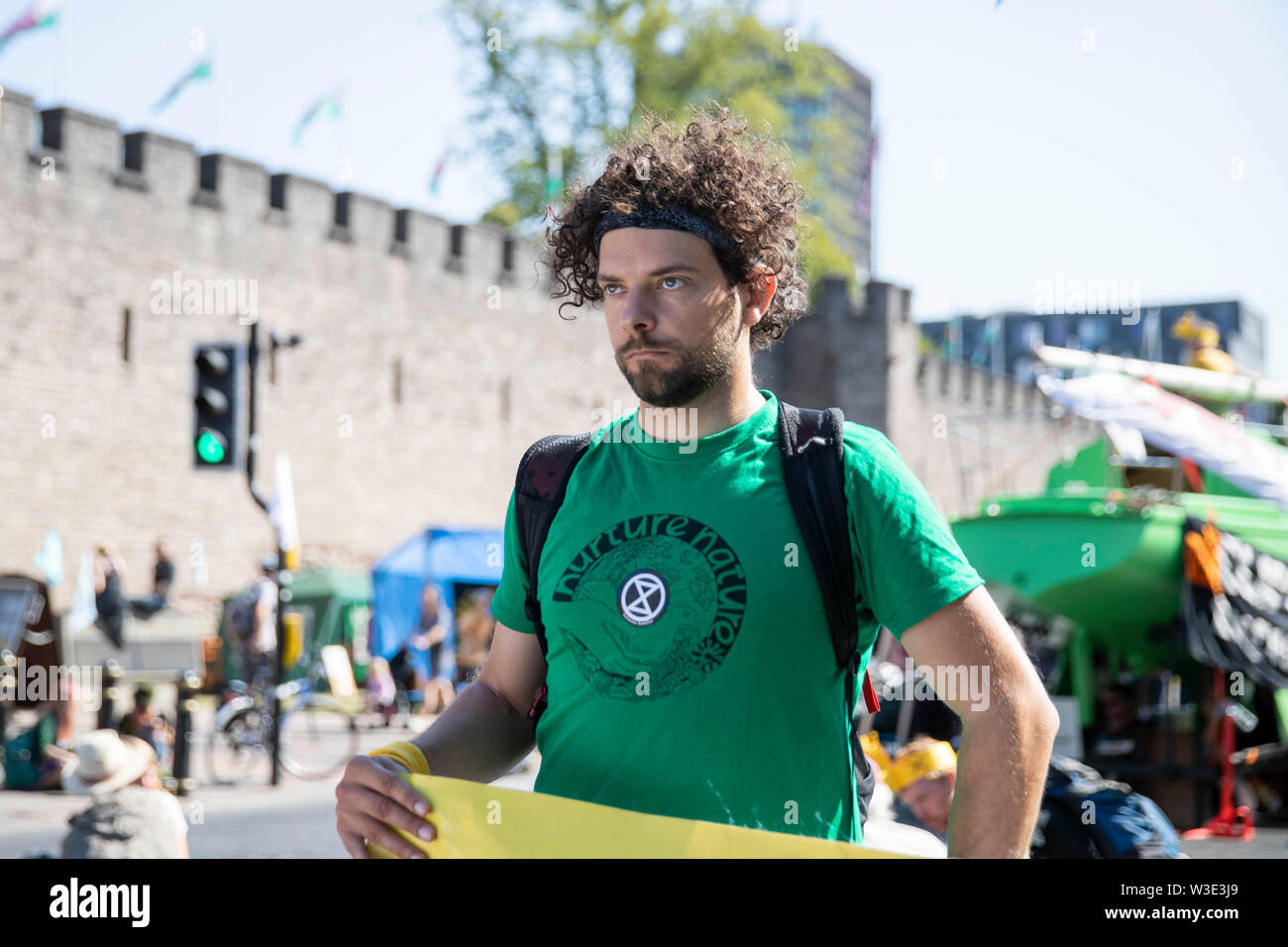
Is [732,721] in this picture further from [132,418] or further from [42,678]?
[132,418]

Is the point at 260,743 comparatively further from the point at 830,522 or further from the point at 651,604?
the point at 830,522

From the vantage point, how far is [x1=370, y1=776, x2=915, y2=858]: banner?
171cm

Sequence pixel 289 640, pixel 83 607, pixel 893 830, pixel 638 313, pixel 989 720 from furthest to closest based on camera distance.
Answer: pixel 83 607, pixel 289 640, pixel 893 830, pixel 638 313, pixel 989 720

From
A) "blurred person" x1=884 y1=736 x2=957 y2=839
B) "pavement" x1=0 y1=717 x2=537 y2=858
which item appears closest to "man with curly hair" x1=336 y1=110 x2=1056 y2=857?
"blurred person" x1=884 y1=736 x2=957 y2=839

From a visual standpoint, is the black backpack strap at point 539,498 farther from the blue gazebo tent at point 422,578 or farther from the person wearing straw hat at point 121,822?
the blue gazebo tent at point 422,578

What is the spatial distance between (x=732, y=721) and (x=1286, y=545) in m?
9.49

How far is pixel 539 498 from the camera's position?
81.0 inches

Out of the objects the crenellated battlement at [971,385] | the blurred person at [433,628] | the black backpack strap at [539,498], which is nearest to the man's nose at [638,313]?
the black backpack strap at [539,498]

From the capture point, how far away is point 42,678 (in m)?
12.1

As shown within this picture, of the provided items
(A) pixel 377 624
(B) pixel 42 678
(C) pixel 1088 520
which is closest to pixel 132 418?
(A) pixel 377 624

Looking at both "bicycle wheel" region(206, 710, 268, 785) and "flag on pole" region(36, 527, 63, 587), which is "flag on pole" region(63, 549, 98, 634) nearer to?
"flag on pole" region(36, 527, 63, 587)

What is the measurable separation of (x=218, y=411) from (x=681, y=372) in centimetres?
912

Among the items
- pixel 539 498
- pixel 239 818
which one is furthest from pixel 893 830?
pixel 239 818

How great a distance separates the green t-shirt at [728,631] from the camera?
1796mm
